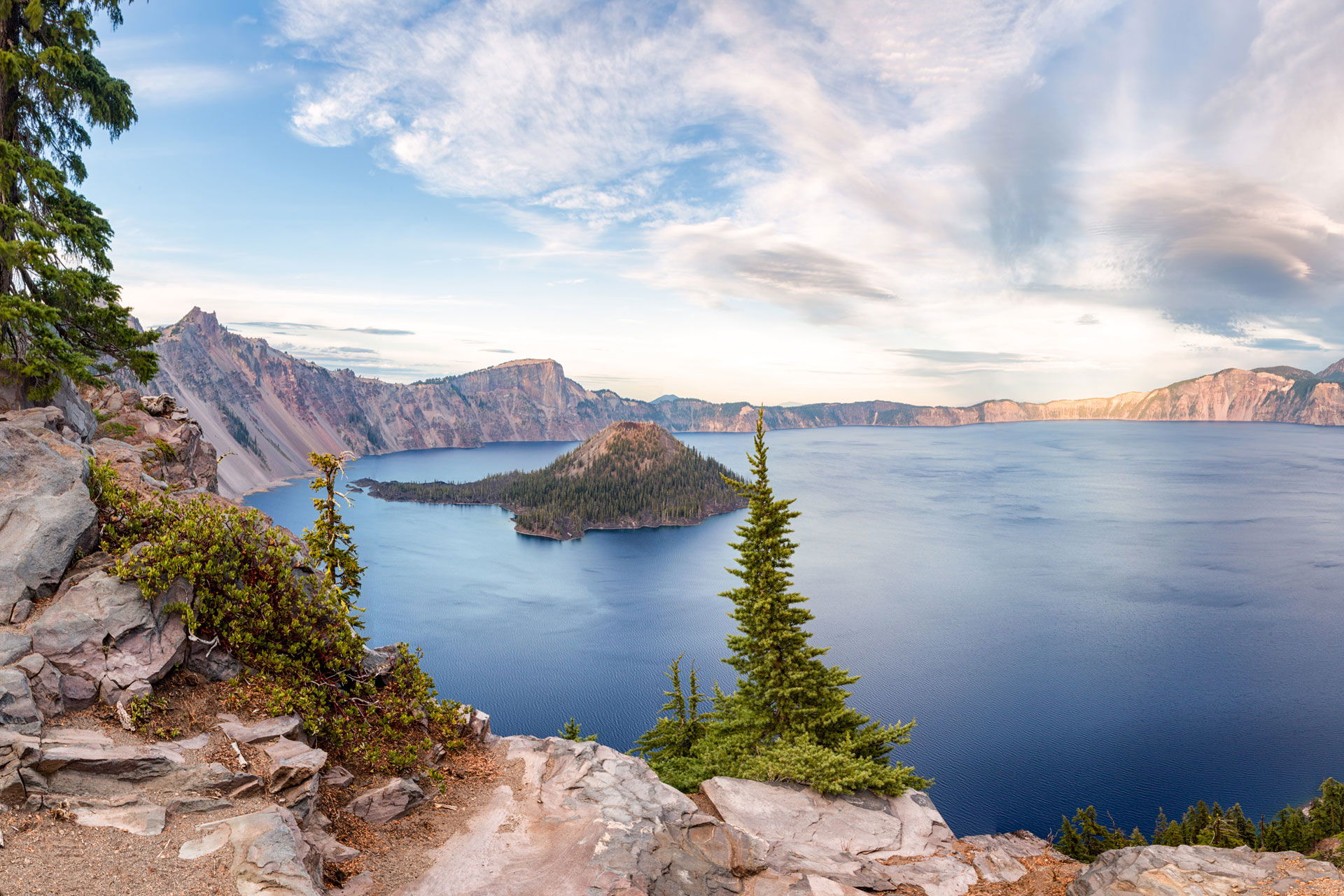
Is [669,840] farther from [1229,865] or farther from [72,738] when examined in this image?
[1229,865]

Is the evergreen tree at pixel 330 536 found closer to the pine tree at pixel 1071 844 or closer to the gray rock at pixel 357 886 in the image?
the gray rock at pixel 357 886

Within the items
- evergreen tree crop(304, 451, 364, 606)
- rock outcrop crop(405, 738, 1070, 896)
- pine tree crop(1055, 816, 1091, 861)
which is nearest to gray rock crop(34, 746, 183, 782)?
rock outcrop crop(405, 738, 1070, 896)

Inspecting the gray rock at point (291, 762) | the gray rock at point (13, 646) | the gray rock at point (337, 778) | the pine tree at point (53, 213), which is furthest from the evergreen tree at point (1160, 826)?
the pine tree at point (53, 213)

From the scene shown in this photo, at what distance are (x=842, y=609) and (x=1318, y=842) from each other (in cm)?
5186

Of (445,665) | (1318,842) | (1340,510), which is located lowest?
(445,665)

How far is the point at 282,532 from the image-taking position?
1694cm

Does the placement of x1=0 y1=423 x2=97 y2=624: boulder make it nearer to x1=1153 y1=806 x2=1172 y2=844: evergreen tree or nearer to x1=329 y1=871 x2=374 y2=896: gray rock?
x1=329 y1=871 x2=374 y2=896: gray rock

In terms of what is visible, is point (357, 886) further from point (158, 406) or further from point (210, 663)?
point (158, 406)

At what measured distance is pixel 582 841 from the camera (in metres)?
13.8

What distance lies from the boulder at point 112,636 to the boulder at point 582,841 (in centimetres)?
682

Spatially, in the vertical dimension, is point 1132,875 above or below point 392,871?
below

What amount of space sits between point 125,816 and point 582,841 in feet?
27.1

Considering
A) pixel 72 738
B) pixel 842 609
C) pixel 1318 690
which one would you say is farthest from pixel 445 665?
pixel 1318 690

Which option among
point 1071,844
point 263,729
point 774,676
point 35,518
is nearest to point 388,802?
point 263,729
